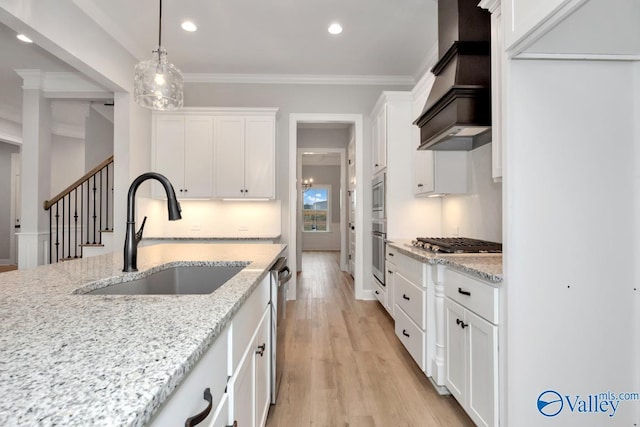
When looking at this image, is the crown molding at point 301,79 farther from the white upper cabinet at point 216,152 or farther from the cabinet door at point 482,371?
the cabinet door at point 482,371

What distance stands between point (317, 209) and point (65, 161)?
694cm

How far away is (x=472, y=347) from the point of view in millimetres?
1615

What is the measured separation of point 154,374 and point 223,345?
0.39m

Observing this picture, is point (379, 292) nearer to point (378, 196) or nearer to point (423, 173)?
point (378, 196)

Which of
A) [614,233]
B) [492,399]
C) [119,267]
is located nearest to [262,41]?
[119,267]

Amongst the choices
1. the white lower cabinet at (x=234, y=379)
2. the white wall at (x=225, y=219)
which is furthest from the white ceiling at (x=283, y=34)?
the white lower cabinet at (x=234, y=379)

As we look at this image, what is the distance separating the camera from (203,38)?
3365mm

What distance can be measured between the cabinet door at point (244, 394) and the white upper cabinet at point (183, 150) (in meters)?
3.21

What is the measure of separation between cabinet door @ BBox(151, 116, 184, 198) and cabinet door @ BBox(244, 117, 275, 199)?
2.68 feet

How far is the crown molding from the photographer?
166 inches

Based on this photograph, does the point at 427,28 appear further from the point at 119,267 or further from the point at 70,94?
the point at 70,94

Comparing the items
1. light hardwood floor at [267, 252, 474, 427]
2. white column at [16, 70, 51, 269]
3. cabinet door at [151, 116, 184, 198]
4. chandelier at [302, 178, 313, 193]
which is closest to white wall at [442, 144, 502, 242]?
light hardwood floor at [267, 252, 474, 427]

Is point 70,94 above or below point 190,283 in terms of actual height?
above

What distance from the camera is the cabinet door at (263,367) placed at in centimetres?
133
